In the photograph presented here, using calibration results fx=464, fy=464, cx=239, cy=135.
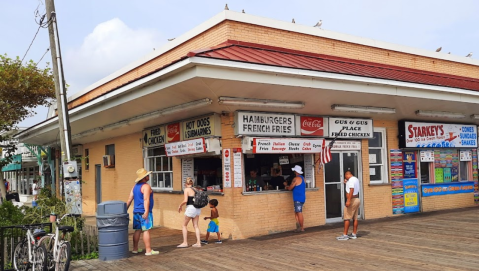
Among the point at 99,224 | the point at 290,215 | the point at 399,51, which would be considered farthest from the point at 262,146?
the point at 399,51

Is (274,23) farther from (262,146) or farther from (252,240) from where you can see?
(252,240)

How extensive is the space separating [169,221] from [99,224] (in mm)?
5290

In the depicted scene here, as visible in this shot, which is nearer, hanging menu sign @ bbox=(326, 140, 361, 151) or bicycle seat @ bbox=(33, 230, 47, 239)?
bicycle seat @ bbox=(33, 230, 47, 239)

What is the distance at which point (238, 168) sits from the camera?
1144cm

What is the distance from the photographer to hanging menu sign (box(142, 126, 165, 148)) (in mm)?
14191

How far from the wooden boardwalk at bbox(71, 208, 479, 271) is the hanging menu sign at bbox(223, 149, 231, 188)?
1435 mm

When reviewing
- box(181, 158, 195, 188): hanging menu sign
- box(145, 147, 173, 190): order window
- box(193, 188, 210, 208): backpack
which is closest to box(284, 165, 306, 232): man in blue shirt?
box(193, 188, 210, 208): backpack

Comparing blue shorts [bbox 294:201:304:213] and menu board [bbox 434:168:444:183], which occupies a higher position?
menu board [bbox 434:168:444:183]

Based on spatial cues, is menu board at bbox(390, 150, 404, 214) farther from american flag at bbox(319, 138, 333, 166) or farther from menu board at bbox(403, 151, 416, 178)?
american flag at bbox(319, 138, 333, 166)

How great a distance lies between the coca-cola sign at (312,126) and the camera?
12.4 m

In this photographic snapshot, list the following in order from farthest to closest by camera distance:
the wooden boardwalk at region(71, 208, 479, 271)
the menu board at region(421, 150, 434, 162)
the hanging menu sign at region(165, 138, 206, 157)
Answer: the menu board at region(421, 150, 434, 162), the hanging menu sign at region(165, 138, 206, 157), the wooden boardwalk at region(71, 208, 479, 271)

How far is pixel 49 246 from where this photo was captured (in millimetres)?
7906

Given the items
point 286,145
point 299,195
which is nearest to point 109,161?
point 286,145

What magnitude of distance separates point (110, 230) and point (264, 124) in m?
4.57
